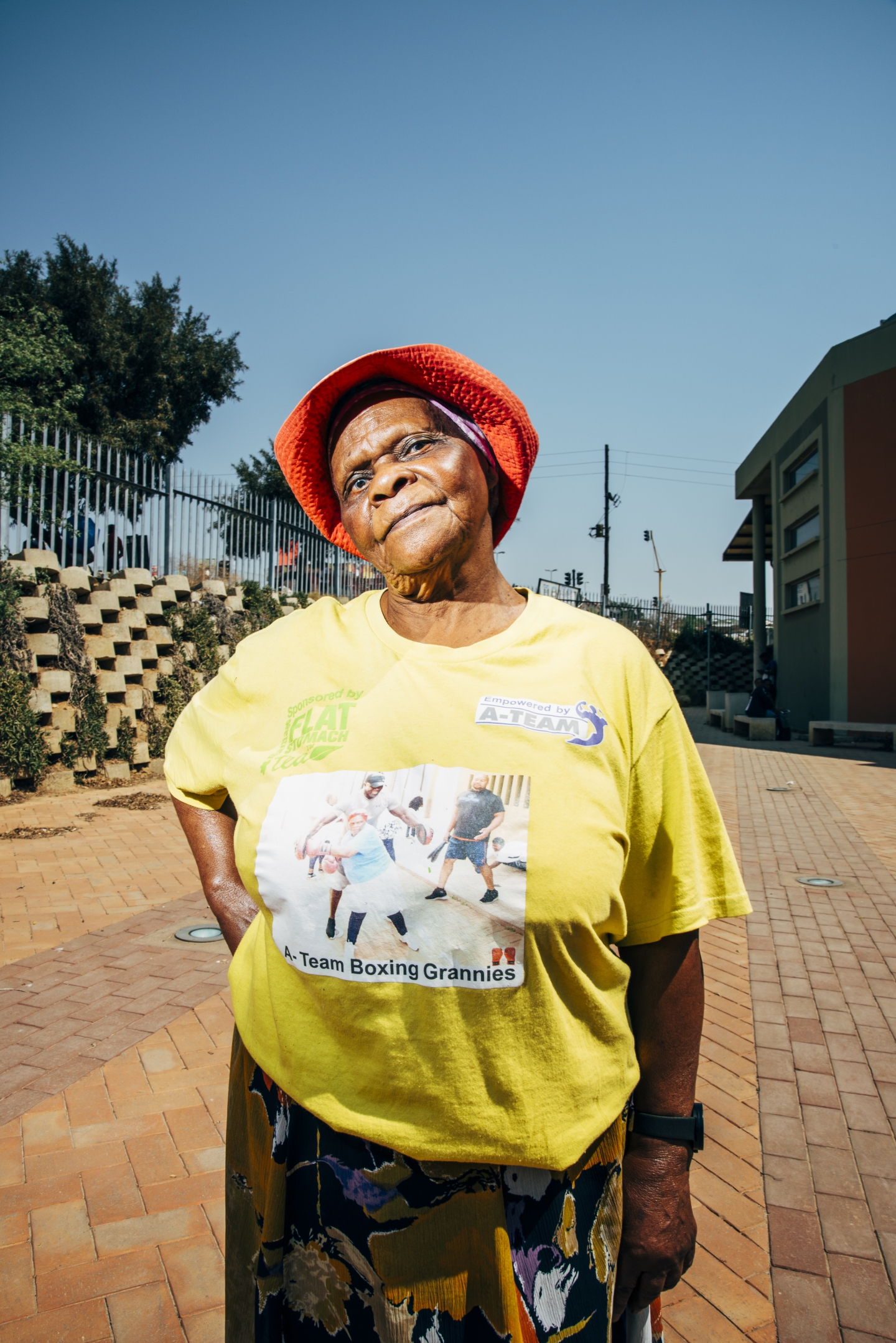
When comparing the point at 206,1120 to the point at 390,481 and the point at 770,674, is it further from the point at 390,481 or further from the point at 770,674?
the point at 770,674

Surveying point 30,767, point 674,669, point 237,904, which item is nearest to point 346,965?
point 237,904

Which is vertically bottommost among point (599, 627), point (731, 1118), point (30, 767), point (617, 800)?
point (731, 1118)

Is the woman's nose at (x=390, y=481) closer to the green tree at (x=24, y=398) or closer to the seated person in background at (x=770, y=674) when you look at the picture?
the green tree at (x=24, y=398)

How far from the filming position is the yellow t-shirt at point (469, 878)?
1007 mm

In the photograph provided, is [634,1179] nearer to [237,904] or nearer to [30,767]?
[237,904]

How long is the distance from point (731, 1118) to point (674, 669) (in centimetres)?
2642

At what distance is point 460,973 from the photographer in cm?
100

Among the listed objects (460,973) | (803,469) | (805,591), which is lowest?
(460,973)

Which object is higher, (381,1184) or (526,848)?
(526,848)

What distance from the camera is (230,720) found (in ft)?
4.24

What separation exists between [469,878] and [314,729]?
32cm

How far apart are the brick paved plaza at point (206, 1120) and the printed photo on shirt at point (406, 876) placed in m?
1.61

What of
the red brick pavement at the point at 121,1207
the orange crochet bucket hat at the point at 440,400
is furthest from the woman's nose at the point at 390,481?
the red brick pavement at the point at 121,1207

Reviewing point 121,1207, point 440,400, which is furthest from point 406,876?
point 121,1207
